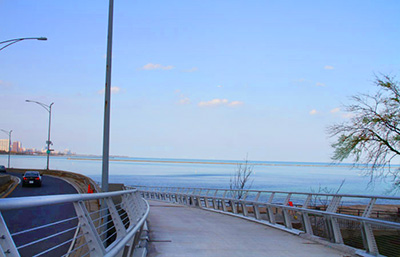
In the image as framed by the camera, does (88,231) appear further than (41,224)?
No

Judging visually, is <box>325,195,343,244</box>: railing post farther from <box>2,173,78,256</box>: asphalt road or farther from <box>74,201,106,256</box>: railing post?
<box>2,173,78,256</box>: asphalt road

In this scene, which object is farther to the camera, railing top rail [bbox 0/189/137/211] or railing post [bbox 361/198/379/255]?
railing post [bbox 361/198/379/255]

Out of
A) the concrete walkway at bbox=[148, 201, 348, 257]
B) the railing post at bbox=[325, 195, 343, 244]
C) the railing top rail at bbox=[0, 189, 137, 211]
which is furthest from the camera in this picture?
the railing post at bbox=[325, 195, 343, 244]

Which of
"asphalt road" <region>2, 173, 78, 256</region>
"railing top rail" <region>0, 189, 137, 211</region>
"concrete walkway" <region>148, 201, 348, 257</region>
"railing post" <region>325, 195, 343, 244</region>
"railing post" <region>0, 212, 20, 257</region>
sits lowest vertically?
→ "asphalt road" <region>2, 173, 78, 256</region>

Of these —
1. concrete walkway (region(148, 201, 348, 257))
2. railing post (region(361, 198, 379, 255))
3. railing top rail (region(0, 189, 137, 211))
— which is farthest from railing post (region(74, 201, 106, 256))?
railing post (region(361, 198, 379, 255))

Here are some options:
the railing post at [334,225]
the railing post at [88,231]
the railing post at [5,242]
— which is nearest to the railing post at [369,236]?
the railing post at [334,225]

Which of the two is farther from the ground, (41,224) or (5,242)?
(5,242)

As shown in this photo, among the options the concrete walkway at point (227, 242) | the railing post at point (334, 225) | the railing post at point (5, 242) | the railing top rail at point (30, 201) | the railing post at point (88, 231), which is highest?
the railing top rail at point (30, 201)

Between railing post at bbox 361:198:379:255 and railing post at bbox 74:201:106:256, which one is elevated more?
railing post at bbox 74:201:106:256

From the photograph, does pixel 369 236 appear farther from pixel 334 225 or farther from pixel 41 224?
pixel 41 224

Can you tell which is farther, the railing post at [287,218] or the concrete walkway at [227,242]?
the railing post at [287,218]

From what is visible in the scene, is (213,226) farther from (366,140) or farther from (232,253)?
(366,140)

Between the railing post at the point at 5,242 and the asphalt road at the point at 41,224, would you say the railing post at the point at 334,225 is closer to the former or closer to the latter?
the asphalt road at the point at 41,224

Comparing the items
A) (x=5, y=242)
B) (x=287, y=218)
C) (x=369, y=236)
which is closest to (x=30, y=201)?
(x=5, y=242)
